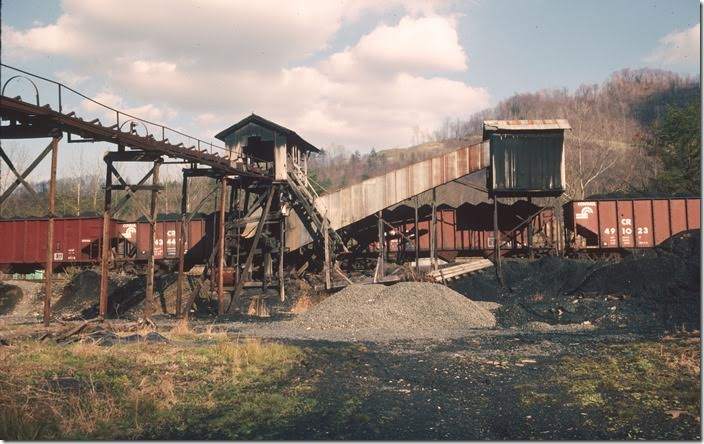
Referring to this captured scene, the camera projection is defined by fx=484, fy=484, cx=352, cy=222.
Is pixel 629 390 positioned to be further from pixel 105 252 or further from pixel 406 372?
pixel 105 252

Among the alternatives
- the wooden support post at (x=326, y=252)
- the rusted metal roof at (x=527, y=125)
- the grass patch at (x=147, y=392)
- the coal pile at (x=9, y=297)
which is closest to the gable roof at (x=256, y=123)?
the wooden support post at (x=326, y=252)

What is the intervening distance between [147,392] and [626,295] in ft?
48.7

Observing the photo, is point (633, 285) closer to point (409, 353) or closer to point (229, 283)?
point (409, 353)

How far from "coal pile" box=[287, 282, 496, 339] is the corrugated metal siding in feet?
22.1

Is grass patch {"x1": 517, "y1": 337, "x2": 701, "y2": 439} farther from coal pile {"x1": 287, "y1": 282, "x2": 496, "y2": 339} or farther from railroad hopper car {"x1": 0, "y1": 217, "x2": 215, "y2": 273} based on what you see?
railroad hopper car {"x1": 0, "y1": 217, "x2": 215, "y2": 273}

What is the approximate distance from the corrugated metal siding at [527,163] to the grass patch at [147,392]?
14.4 meters

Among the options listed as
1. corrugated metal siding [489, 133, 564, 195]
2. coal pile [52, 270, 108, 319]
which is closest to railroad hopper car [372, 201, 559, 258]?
corrugated metal siding [489, 133, 564, 195]

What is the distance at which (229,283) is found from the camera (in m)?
20.2

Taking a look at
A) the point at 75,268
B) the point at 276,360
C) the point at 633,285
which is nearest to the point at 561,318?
the point at 633,285

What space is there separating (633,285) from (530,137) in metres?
7.72

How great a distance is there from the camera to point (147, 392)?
661 cm

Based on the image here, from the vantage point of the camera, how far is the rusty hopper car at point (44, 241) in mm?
23875

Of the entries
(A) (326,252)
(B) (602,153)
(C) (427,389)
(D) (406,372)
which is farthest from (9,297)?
(B) (602,153)

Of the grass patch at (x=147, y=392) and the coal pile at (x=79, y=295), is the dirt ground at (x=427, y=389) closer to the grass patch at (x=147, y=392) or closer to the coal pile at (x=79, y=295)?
the grass patch at (x=147, y=392)
